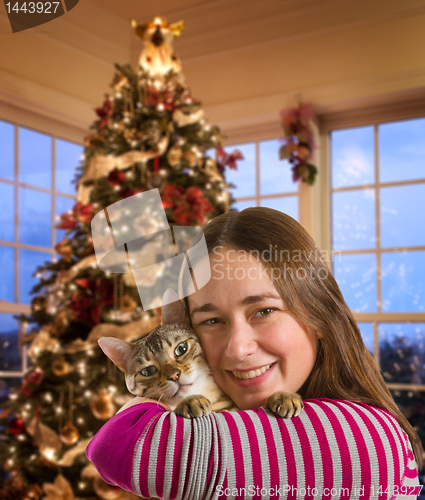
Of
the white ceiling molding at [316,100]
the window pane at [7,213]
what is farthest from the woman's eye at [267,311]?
the window pane at [7,213]

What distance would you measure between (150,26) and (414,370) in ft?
5.63

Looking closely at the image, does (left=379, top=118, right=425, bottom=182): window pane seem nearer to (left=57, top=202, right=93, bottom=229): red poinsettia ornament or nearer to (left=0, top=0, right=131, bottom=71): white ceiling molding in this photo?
(left=0, top=0, right=131, bottom=71): white ceiling molding

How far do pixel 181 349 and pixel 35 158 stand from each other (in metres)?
1.78

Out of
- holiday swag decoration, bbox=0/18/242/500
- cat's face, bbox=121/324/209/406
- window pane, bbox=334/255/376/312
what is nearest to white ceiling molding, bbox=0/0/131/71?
holiday swag decoration, bbox=0/18/242/500

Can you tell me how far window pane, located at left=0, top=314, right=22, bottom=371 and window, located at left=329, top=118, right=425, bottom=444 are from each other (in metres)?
1.67

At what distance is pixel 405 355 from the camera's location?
1614 millimetres

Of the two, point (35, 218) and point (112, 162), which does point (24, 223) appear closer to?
point (35, 218)

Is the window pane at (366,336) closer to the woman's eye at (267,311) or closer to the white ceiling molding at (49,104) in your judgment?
the woman's eye at (267,311)

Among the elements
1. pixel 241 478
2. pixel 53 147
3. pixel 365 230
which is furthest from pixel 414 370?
pixel 53 147

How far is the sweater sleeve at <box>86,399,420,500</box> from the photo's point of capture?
0.39 meters

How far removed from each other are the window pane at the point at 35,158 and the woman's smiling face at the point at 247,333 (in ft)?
5.64

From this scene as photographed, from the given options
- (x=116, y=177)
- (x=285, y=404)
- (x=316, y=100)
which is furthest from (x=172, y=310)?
(x=316, y=100)

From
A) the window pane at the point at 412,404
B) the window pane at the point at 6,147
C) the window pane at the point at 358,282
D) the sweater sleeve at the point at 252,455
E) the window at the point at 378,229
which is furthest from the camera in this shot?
the window pane at the point at 6,147

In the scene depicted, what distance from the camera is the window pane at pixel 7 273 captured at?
211 cm
